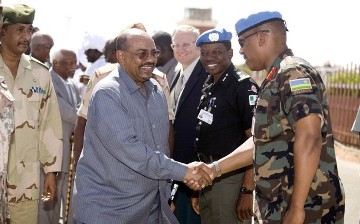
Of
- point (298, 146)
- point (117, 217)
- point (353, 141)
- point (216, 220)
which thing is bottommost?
point (353, 141)

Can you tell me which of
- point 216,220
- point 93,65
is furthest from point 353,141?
point 216,220

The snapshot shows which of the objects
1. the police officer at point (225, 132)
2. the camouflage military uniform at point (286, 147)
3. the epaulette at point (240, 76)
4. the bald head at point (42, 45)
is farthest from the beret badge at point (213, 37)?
the bald head at point (42, 45)

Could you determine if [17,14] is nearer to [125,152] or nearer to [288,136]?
[125,152]

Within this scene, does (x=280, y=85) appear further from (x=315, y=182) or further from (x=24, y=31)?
(x=24, y=31)

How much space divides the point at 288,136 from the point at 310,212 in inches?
18.0

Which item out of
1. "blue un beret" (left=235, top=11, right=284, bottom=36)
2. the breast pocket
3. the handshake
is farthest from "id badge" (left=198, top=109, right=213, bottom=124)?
"blue un beret" (left=235, top=11, right=284, bottom=36)

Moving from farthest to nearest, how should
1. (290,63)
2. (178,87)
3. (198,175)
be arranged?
1. (178,87)
2. (198,175)
3. (290,63)

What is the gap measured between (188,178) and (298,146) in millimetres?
1150

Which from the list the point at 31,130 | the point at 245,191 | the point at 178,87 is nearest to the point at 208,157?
the point at 245,191

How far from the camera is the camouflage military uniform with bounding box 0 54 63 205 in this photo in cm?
497

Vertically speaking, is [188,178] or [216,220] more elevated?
[188,178]

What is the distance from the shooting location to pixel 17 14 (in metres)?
4.96

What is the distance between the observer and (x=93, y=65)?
8.16 metres

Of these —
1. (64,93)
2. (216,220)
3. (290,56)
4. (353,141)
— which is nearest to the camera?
(290,56)
